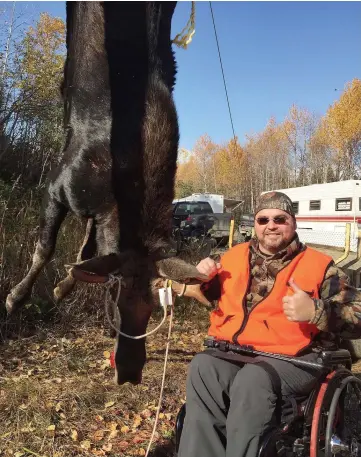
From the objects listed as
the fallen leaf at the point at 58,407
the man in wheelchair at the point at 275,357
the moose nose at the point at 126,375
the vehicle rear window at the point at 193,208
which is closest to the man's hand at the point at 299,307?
the man in wheelchair at the point at 275,357

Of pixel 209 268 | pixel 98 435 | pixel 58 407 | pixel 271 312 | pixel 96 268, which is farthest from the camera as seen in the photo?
pixel 58 407

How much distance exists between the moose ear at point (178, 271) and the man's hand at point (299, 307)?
478 mm

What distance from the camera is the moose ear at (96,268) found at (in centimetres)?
231

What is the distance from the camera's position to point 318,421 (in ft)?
7.59

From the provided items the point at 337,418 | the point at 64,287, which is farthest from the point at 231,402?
the point at 64,287

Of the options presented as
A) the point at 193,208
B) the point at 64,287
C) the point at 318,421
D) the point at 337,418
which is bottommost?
the point at 337,418

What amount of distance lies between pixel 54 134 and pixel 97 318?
10.3ft

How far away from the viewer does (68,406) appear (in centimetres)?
389

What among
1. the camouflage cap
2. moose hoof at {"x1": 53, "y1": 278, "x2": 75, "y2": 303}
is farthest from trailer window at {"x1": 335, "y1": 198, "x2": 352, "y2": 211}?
moose hoof at {"x1": 53, "y1": 278, "x2": 75, "y2": 303}

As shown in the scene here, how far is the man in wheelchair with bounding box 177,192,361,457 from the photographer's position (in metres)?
2.34

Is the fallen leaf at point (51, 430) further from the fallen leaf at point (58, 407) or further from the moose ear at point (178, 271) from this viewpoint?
the moose ear at point (178, 271)

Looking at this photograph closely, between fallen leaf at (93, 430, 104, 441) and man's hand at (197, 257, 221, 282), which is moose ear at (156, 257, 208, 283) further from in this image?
fallen leaf at (93, 430, 104, 441)

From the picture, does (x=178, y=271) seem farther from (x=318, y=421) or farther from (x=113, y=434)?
(x=113, y=434)

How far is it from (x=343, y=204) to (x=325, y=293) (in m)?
16.4
